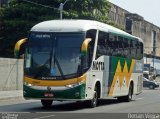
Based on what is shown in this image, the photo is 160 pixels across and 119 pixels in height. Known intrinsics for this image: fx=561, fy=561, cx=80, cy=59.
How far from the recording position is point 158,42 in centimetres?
14275

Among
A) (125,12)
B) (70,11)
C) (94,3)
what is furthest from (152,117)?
(125,12)

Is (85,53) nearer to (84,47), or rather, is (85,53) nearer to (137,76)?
(84,47)

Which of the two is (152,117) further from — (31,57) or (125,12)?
(125,12)

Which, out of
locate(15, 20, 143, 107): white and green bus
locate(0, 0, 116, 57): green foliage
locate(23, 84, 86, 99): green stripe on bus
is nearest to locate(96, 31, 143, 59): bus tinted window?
locate(15, 20, 143, 107): white and green bus

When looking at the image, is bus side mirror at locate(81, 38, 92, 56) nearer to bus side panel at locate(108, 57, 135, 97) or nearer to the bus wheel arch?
bus side panel at locate(108, 57, 135, 97)

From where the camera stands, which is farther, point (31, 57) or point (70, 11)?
point (70, 11)

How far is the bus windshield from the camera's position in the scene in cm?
2197

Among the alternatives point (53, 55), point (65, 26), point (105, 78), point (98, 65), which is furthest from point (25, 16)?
point (53, 55)

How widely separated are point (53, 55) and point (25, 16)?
39818 millimetres

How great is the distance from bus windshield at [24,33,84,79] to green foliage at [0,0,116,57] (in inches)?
1441

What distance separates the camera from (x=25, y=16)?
61344mm

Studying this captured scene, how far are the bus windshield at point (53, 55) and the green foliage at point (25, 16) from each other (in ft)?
120

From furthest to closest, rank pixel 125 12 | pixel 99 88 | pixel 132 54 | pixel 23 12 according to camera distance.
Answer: pixel 125 12 < pixel 23 12 < pixel 132 54 < pixel 99 88

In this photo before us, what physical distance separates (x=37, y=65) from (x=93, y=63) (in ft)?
8.31
